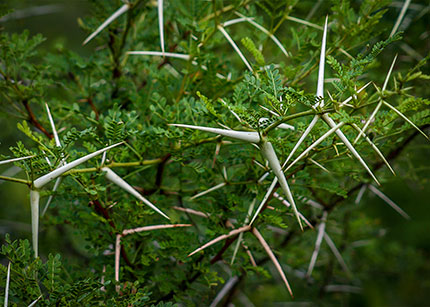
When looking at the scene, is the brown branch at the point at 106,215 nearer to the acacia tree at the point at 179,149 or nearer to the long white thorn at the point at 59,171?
the acacia tree at the point at 179,149

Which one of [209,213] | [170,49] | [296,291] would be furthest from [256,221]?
[296,291]

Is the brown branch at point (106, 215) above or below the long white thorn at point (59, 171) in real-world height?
below

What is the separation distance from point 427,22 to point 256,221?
1.25m

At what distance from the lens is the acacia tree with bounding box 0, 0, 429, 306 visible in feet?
2.42

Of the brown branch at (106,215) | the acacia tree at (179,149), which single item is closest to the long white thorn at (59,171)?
the acacia tree at (179,149)

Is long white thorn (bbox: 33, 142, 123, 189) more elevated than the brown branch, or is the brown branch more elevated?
long white thorn (bbox: 33, 142, 123, 189)

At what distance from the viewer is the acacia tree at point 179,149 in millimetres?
737

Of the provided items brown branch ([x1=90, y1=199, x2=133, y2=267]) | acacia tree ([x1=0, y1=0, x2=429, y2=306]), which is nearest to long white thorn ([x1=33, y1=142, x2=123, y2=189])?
acacia tree ([x1=0, y1=0, x2=429, y2=306])

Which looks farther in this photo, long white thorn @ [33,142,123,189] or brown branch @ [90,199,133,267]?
brown branch @ [90,199,133,267]

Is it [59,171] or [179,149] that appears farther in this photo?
[179,149]

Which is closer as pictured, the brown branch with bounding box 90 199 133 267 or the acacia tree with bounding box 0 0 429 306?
the acacia tree with bounding box 0 0 429 306

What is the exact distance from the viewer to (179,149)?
2.91 ft

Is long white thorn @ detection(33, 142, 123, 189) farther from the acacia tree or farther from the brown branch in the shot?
the brown branch

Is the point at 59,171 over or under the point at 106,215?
over
